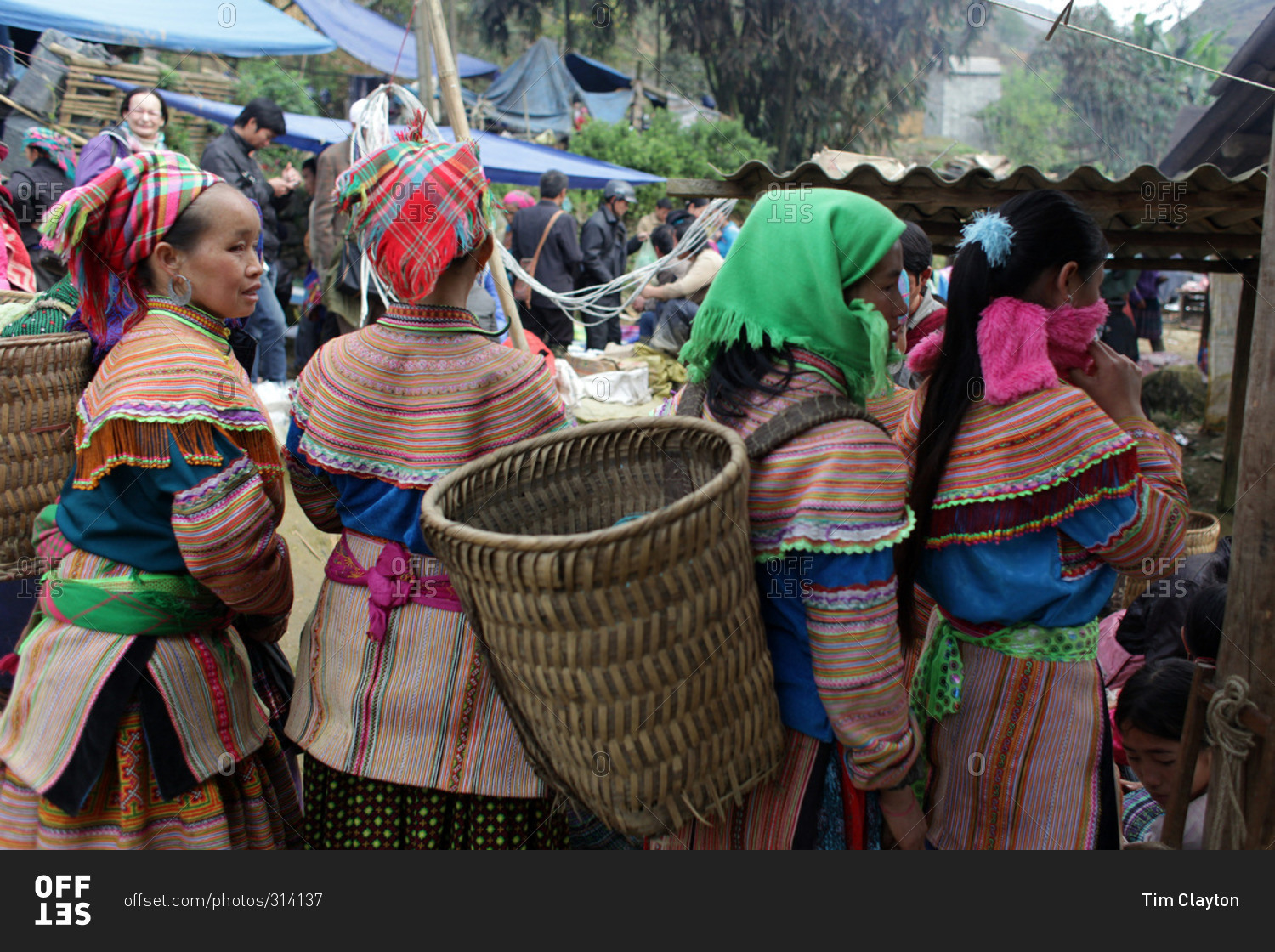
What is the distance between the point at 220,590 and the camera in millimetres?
1966

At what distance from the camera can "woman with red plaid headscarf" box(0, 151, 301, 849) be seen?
1917mm

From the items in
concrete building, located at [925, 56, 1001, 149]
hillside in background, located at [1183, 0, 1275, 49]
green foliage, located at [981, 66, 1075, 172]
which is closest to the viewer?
hillside in background, located at [1183, 0, 1275, 49]

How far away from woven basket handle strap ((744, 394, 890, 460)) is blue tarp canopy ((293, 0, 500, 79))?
15.4 metres

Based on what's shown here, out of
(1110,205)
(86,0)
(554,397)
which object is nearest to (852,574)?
(554,397)

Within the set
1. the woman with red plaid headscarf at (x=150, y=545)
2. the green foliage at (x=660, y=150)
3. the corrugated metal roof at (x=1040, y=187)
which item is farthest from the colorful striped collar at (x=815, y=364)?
the green foliage at (x=660, y=150)

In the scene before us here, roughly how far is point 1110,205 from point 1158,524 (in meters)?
2.25

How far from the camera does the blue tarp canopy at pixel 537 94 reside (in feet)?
63.7

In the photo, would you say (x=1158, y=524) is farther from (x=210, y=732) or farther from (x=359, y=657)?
(x=210, y=732)

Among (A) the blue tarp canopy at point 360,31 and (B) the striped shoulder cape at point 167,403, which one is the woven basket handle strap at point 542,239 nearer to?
(B) the striped shoulder cape at point 167,403

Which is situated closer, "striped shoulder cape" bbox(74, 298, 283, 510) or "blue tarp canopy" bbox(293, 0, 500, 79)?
"striped shoulder cape" bbox(74, 298, 283, 510)

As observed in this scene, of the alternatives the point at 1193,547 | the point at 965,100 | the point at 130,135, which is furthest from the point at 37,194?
the point at 965,100

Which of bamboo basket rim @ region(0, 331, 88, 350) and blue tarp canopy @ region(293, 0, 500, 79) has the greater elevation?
blue tarp canopy @ region(293, 0, 500, 79)

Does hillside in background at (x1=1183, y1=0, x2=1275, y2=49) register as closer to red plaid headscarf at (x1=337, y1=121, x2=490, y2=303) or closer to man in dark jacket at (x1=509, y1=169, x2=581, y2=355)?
man in dark jacket at (x1=509, y1=169, x2=581, y2=355)

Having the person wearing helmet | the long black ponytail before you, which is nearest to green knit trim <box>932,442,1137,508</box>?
the long black ponytail
